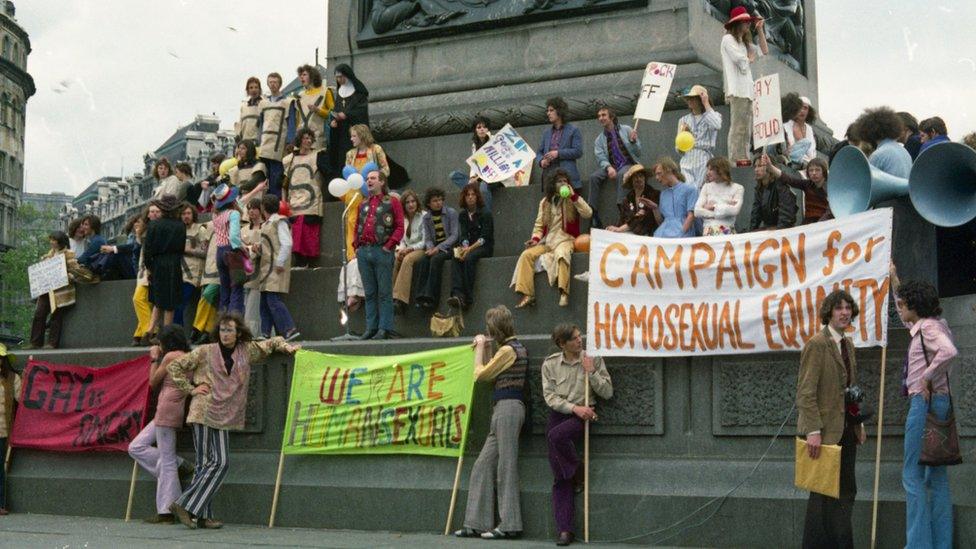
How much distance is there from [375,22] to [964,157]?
9733 mm

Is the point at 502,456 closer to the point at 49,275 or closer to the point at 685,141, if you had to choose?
the point at 685,141

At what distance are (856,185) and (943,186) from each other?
0.84 m

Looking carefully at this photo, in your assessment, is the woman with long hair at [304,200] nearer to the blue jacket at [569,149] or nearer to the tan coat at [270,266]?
the tan coat at [270,266]

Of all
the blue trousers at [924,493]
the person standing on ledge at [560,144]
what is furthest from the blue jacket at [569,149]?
the blue trousers at [924,493]

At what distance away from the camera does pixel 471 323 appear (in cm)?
1623

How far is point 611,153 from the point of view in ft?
56.1

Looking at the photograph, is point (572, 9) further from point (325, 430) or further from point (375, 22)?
point (325, 430)

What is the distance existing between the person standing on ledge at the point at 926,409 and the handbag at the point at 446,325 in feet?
18.2

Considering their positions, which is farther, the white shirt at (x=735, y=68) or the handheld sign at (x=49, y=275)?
the handheld sign at (x=49, y=275)

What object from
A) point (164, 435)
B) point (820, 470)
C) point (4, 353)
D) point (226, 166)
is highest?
point (226, 166)

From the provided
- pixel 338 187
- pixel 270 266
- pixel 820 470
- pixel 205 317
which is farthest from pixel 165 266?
pixel 820 470

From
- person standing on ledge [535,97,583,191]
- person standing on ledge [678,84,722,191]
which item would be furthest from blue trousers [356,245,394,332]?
person standing on ledge [678,84,722,191]

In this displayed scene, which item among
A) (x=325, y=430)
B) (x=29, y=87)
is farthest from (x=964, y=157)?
(x=29, y=87)

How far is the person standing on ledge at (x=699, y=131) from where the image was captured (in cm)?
1668
